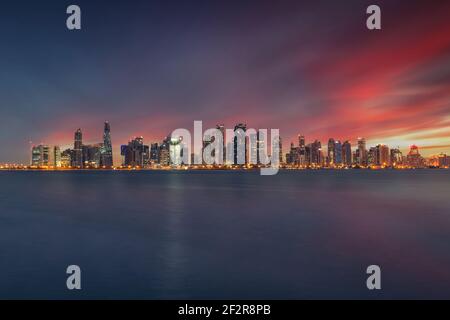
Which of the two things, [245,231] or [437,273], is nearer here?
[437,273]

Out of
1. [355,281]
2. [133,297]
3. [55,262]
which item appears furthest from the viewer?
[55,262]

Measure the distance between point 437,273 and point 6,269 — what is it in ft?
75.1

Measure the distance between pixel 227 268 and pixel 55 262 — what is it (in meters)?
10.2

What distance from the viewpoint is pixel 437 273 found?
16.8 meters

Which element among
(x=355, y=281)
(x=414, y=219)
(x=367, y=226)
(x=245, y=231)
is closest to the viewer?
(x=355, y=281)

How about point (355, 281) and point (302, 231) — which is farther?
point (302, 231)

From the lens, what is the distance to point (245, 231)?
2731 centimetres
